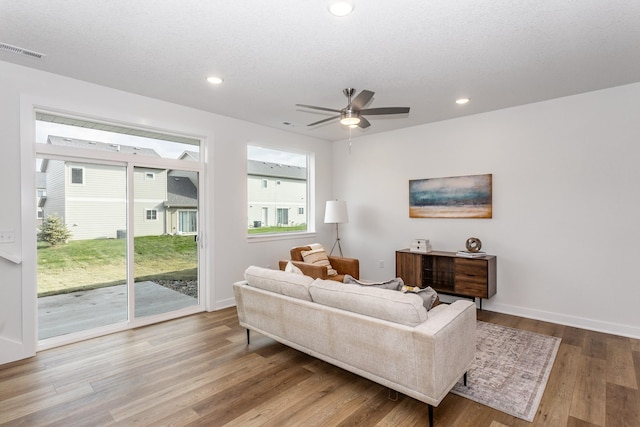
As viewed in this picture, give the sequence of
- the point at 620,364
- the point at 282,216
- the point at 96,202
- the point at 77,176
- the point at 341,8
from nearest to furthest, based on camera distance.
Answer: the point at 341,8 → the point at 620,364 → the point at 77,176 → the point at 96,202 → the point at 282,216

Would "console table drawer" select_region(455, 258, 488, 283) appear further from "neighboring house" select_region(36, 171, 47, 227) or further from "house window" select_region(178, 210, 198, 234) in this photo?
"neighboring house" select_region(36, 171, 47, 227)

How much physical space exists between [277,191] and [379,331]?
391 cm

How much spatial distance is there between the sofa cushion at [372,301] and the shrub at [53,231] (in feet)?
9.38

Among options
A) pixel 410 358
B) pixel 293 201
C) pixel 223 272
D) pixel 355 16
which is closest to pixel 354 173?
pixel 293 201

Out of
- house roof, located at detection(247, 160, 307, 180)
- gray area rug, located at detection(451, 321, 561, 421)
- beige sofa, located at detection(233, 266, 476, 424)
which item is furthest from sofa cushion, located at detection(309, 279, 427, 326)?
house roof, located at detection(247, 160, 307, 180)

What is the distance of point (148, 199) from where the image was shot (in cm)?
414

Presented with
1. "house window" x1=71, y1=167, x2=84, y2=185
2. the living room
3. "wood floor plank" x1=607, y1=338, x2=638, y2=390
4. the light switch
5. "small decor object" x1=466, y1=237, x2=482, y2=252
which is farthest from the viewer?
"small decor object" x1=466, y1=237, x2=482, y2=252

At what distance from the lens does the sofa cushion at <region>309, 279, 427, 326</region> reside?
2148 millimetres

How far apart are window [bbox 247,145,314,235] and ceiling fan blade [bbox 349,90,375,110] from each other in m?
2.50

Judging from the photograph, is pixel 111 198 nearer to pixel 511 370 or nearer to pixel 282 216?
pixel 282 216

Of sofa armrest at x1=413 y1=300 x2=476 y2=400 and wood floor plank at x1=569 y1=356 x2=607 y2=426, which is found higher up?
sofa armrest at x1=413 y1=300 x2=476 y2=400

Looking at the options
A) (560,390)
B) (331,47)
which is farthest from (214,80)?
(560,390)

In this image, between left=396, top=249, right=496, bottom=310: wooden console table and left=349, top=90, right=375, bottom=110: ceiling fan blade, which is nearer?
left=349, top=90, right=375, bottom=110: ceiling fan blade

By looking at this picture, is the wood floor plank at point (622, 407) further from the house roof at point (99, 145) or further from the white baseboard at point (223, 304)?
the house roof at point (99, 145)
